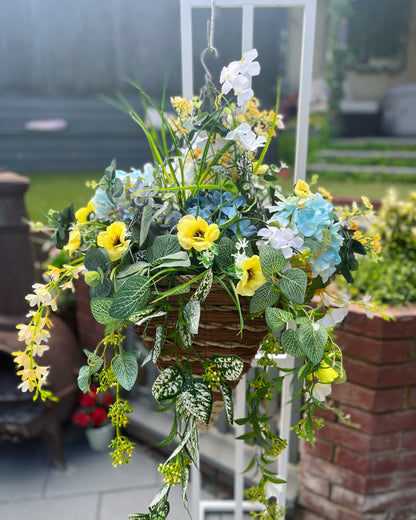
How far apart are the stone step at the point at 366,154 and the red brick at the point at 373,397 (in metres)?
5.48

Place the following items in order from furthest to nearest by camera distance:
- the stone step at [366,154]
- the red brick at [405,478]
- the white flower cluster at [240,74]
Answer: the stone step at [366,154], the red brick at [405,478], the white flower cluster at [240,74]

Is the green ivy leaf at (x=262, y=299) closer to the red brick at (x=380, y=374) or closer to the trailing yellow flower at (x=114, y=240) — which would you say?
the trailing yellow flower at (x=114, y=240)

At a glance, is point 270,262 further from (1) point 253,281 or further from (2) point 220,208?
(2) point 220,208

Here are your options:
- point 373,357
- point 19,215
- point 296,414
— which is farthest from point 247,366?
point 19,215

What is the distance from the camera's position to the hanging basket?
0.69 metres

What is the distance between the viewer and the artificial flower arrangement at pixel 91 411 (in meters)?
2.18

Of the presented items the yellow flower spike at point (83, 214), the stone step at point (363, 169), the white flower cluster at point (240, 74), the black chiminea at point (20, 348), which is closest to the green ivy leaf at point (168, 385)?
the yellow flower spike at point (83, 214)

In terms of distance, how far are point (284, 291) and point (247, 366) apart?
0.80 feet

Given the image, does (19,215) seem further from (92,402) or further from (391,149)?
(391,149)

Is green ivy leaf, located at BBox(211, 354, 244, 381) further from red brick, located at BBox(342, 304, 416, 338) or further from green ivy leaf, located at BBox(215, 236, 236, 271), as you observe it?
red brick, located at BBox(342, 304, 416, 338)

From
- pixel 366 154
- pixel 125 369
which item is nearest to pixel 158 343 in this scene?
pixel 125 369

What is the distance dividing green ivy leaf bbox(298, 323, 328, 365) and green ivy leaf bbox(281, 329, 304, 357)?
19mm

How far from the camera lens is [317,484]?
1.59m

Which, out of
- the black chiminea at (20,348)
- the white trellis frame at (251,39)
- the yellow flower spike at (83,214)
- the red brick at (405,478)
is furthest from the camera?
the black chiminea at (20,348)
